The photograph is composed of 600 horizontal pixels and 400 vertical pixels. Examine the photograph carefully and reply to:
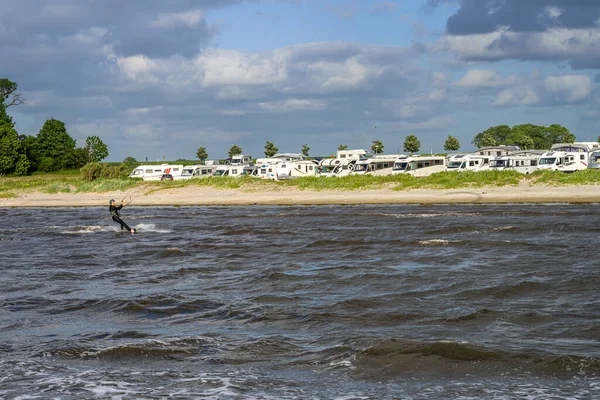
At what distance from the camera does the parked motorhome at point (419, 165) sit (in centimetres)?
6681

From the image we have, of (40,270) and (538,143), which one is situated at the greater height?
(538,143)

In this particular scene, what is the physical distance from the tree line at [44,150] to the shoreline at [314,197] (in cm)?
2544

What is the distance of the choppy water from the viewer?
40.8 feet

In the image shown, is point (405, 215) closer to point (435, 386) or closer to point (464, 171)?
point (464, 171)

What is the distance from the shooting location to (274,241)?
33.5 metres

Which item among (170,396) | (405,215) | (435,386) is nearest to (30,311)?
(170,396)

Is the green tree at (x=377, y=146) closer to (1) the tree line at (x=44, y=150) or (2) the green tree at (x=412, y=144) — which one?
(2) the green tree at (x=412, y=144)

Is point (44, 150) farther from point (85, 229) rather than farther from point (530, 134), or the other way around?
point (530, 134)

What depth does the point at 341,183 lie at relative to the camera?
208ft

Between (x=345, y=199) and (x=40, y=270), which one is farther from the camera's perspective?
(x=345, y=199)

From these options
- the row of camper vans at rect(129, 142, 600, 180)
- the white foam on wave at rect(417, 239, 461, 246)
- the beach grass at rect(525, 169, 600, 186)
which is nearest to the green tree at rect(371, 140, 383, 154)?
the row of camper vans at rect(129, 142, 600, 180)

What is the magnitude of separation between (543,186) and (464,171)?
9.99 meters

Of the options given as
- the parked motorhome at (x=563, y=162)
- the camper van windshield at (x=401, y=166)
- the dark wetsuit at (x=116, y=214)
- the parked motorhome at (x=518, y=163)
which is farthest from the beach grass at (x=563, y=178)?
the dark wetsuit at (x=116, y=214)

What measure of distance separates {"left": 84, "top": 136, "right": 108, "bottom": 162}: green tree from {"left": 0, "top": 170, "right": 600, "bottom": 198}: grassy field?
28.5 metres
